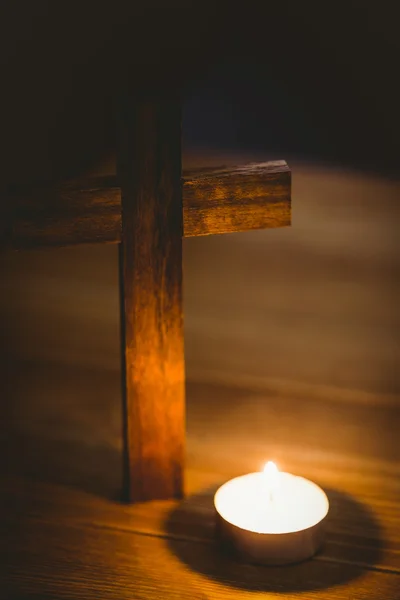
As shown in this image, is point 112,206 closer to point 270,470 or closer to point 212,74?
point 270,470

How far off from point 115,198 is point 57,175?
1.76ft

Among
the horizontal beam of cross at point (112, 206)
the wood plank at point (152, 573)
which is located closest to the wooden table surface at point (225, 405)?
the wood plank at point (152, 573)

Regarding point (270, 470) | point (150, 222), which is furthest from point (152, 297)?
point (270, 470)

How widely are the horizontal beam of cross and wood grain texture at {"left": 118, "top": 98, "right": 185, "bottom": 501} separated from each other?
0.02 metres

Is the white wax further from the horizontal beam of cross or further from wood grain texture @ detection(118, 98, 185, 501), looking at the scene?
the horizontal beam of cross

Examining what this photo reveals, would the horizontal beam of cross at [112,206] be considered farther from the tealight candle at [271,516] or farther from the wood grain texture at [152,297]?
the tealight candle at [271,516]

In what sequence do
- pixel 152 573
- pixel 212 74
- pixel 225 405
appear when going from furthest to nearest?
pixel 212 74 → pixel 225 405 → pixel 152 573

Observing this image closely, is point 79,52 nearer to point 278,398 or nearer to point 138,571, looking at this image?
point 278,398

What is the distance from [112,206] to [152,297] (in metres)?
0.09

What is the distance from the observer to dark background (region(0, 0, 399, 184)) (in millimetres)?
1167

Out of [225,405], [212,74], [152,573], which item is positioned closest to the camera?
[152,573]

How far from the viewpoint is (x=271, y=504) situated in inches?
29.6

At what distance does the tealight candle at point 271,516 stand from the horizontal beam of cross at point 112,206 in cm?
24

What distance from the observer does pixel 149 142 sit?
2.46 feet
